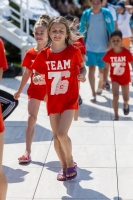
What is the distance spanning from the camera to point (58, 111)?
5.46 m

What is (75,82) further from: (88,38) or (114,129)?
(88,38)

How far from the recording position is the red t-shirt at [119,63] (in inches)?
335

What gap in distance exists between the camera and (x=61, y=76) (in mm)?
5430

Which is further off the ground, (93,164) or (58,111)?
(58,111)

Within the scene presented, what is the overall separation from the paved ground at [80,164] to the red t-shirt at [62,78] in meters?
0.72

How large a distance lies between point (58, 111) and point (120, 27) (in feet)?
24.7

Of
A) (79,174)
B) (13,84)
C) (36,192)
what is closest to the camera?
(36,192)

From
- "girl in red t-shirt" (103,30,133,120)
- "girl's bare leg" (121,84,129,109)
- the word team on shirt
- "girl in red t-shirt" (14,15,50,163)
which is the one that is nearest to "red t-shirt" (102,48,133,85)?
"girl in red t-shirt" (103,30,133,120)

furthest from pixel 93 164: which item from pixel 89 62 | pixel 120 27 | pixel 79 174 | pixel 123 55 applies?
pixel 120 27

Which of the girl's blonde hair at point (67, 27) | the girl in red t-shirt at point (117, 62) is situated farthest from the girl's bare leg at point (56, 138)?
the girl in red t-shirt at point (117, 62)

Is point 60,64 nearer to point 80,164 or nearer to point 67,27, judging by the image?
point 67,27

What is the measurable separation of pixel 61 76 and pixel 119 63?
A: 323cm

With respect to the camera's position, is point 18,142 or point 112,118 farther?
point 112,118

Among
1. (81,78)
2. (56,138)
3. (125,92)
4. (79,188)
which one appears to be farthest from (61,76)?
(125,92)
